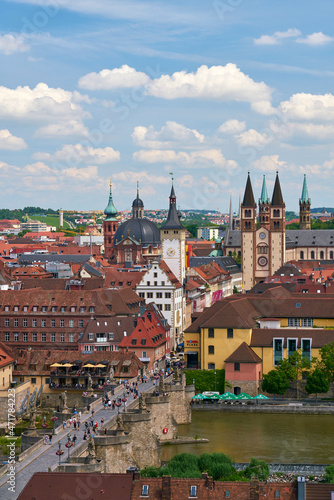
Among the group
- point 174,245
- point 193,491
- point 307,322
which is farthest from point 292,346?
point 174,245

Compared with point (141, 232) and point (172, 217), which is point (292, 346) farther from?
point (141, 232)

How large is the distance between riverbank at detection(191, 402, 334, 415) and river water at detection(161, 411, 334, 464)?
2.09 ft

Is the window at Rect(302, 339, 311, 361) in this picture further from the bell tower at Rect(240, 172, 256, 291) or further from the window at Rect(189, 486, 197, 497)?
the bell tower at Rect(240, 172, 256, 291)

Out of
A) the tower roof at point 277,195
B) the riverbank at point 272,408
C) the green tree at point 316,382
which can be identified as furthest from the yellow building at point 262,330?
the tower roof at point 277,195

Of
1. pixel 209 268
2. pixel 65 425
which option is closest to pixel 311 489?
pixel 65 425

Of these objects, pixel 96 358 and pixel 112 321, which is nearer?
pixel 96 358

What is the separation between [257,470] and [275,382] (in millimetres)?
31121

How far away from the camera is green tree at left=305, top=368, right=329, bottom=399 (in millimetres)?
87875

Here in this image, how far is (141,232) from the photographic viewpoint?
180 meters

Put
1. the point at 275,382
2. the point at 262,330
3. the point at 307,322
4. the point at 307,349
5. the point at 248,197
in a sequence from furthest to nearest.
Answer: the point at 248,197, the point at 307,322, the point at 262,330, the point at 307,349, the point at 275,382

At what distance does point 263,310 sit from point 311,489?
164 feet

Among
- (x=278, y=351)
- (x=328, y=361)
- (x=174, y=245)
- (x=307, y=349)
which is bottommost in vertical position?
(x=328, y=361)

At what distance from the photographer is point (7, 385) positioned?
8688cm

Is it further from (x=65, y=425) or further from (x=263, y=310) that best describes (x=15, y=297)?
(x=65, y=425)
